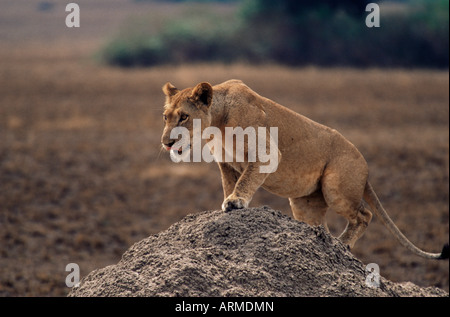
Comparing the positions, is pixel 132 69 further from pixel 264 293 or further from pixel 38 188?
pixel 264 293

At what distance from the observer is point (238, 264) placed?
520 cm

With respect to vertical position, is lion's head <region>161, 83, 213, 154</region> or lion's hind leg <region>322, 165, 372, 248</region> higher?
lion's head <region>161, 83, 213, 154</region>

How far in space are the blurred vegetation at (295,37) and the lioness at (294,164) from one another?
14.1 metres

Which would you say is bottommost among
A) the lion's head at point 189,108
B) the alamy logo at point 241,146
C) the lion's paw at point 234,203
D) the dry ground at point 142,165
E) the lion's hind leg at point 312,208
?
the dry ground at point 142,165

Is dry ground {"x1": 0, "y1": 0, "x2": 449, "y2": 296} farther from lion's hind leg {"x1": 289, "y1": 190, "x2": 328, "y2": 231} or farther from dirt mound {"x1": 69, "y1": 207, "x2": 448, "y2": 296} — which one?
dirt mound {"x1": 69, "y1": 207, "x2": 448, "y2": 296}

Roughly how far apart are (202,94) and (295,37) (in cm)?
2846

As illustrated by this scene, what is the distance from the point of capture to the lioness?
582 cm

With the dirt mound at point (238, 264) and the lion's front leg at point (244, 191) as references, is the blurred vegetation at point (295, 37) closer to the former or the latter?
the lion's front leg at point (244, 191)

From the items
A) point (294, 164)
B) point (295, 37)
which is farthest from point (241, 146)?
point (295, 37)

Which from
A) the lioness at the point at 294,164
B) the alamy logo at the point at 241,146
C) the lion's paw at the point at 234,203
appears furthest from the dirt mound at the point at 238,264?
the alamy logo at the point at 241,146

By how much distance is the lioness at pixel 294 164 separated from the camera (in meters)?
5.82

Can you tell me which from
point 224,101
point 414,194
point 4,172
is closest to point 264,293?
point 224,101

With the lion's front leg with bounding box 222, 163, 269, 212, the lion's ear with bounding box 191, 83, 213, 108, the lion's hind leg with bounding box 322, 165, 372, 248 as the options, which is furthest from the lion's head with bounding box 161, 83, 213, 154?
A: the lion's hind leg with bounding box 322, 165, 372, 248

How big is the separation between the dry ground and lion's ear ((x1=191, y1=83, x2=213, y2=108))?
68.3 inches
